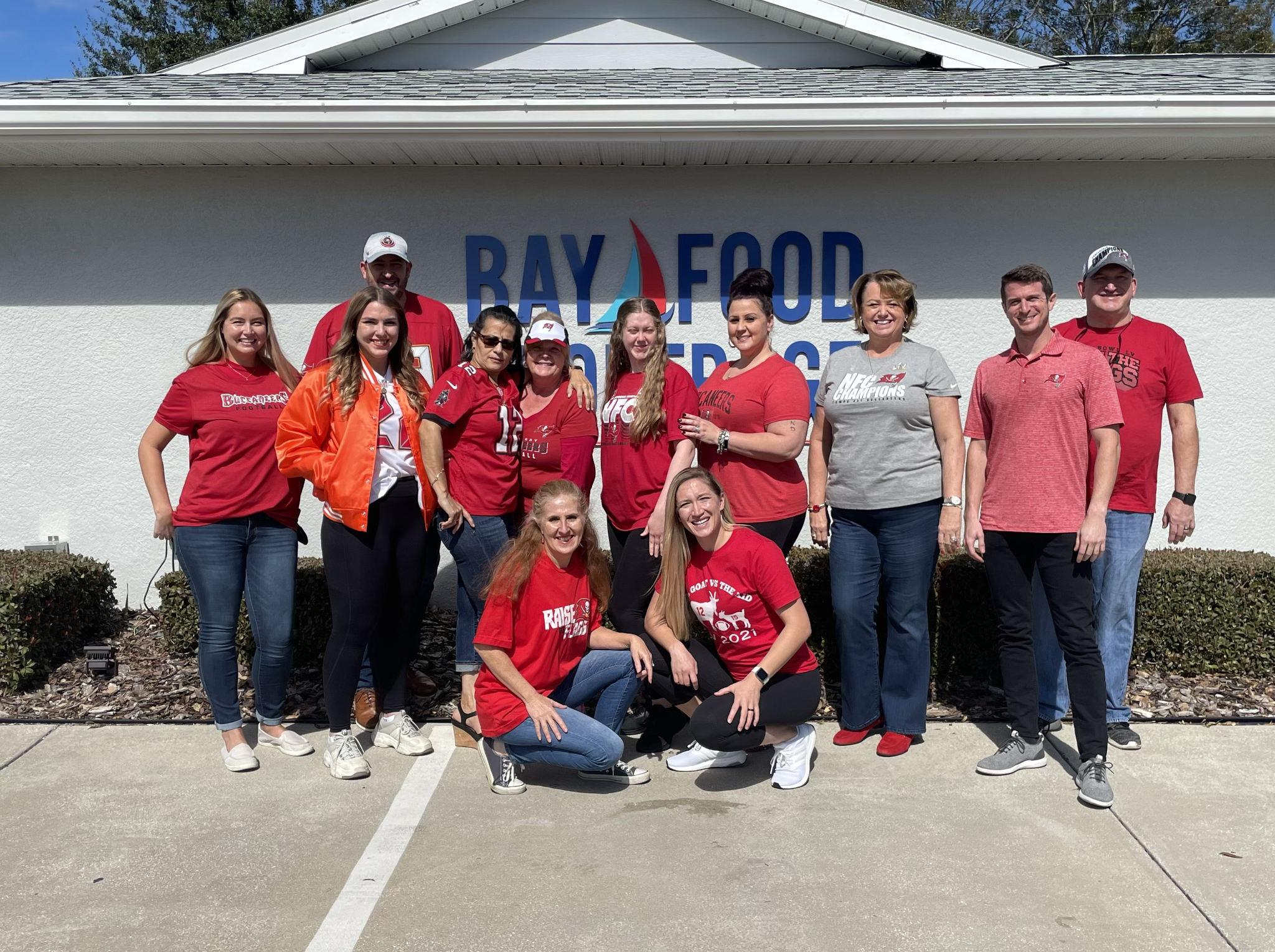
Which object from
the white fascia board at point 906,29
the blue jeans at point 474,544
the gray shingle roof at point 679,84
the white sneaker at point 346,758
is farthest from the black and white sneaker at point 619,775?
the white fascia board at point 906,29

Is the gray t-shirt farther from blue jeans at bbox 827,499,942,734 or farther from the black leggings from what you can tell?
the black leggings

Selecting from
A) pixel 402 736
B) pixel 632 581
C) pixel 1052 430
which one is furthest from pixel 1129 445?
pixel 402 736

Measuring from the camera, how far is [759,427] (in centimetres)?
404

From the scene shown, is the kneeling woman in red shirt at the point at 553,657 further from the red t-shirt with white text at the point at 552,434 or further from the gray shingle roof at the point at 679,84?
the gray shingle roof at the point at 679,84

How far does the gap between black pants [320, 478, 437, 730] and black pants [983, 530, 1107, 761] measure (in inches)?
89.5

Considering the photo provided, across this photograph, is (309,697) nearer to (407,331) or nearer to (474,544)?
(474,544)

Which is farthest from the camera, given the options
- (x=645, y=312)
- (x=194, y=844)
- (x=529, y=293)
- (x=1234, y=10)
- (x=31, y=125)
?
(x=1234, y=10)

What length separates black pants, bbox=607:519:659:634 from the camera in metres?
4.05

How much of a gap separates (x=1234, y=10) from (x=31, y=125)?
3014 centimetres

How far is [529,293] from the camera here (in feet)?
19.6

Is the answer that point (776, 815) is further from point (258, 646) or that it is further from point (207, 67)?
point (207, 67)

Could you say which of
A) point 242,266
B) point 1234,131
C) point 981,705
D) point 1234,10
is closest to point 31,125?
point 242,266

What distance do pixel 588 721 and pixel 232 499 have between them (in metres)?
1.64

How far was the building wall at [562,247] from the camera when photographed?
5938 mm
